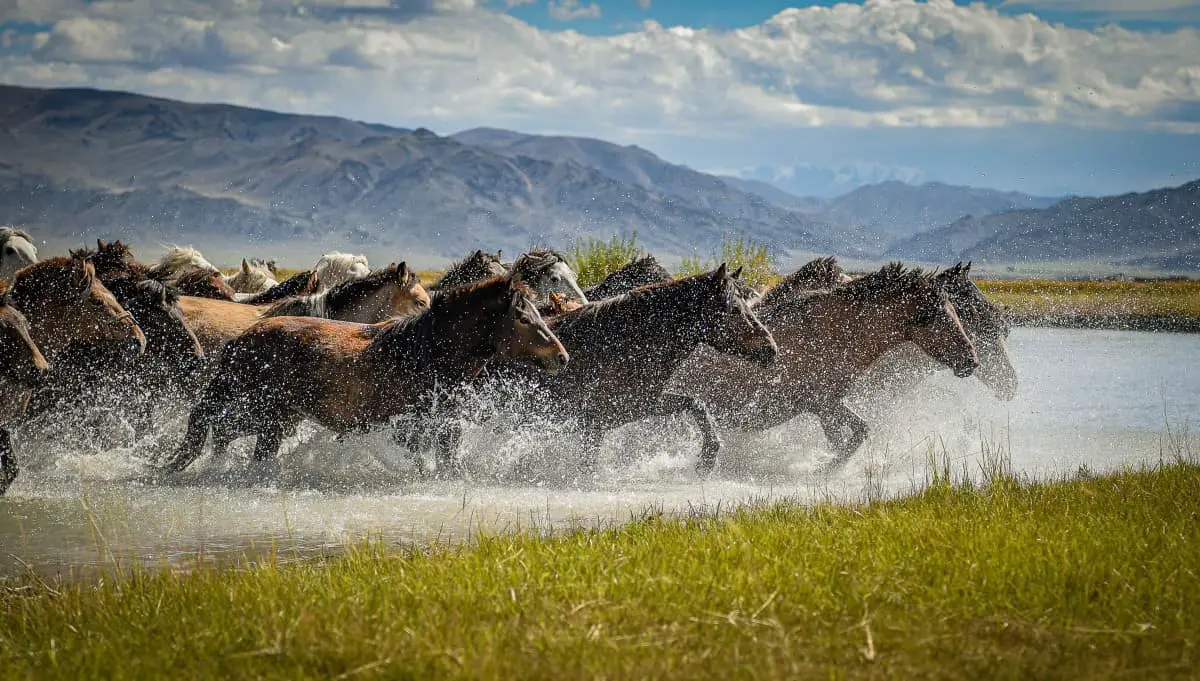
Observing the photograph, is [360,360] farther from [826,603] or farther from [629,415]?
[826,603]

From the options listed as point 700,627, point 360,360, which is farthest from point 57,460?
point 700,627

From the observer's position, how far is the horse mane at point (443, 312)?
28.0 feet

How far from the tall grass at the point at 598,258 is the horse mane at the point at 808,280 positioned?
1089 centimetres

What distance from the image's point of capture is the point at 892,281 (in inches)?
403

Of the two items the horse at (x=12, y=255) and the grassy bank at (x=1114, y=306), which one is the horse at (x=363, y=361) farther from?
the grassy bank at (x=1114, y=306)

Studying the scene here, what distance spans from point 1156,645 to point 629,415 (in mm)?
5433

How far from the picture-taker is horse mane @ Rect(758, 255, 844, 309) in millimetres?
10750

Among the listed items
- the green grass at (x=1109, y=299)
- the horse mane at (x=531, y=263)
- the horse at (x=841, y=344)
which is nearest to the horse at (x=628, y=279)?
the horse mane at (x=531, y=263)

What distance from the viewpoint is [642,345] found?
30.8 feet

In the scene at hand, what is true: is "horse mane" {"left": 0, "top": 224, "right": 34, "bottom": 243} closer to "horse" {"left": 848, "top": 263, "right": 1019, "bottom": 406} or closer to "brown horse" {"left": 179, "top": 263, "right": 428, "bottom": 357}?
"brown horse" {"left": 179, "top": 263, "right": 428, "bottom": 357}

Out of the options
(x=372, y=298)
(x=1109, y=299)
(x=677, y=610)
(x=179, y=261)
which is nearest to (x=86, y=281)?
(x=372, y=298)

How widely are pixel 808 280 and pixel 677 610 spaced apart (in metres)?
6.78

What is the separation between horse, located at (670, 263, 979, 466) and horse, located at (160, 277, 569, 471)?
2.46 meters

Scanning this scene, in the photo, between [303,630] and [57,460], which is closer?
[303,630]
